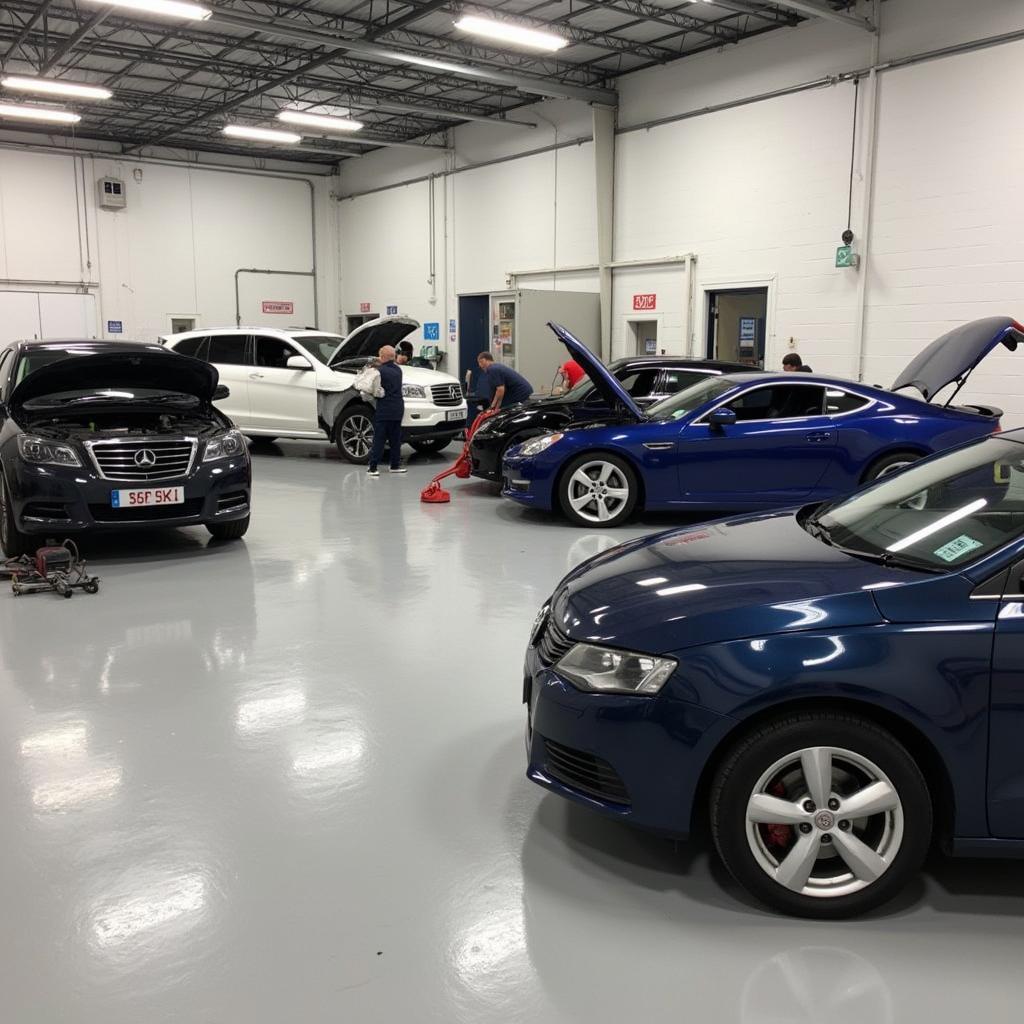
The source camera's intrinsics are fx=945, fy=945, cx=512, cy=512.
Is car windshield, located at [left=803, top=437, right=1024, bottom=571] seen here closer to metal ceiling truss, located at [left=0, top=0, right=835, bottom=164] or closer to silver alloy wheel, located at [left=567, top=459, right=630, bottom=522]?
silver alloy wheel, located at [left=567, top=459, right=630, bottom=522]

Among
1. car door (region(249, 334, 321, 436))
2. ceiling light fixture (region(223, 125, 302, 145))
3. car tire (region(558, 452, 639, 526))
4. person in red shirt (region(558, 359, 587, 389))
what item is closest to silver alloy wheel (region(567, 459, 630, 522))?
car tire (region(558, 452, 639, 526))

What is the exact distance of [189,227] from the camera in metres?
20.2

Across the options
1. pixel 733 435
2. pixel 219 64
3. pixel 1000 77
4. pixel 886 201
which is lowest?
pixel 733 435

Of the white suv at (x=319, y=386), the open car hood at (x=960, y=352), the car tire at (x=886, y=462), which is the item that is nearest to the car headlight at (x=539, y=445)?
the car tire at (x=886, y=462)

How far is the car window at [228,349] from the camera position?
12.4 meters

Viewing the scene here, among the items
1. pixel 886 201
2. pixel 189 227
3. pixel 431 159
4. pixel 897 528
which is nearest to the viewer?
pixel 897 528

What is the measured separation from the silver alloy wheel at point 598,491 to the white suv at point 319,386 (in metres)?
4.30

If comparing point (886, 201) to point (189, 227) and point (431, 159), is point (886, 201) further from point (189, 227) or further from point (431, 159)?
point (189, 227)

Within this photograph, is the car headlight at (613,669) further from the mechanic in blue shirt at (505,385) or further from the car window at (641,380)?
the mechanic in blue shirt at (505,385)

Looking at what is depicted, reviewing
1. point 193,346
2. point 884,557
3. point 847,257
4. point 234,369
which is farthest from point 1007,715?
point 193,346

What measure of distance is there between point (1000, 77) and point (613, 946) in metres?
10.4

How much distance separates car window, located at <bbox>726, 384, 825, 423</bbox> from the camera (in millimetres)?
7379

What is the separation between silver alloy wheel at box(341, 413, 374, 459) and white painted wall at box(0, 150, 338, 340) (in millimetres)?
10182

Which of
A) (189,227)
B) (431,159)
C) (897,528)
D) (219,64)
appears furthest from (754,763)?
(189,227)
